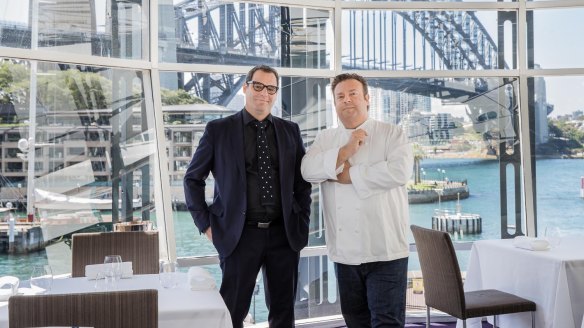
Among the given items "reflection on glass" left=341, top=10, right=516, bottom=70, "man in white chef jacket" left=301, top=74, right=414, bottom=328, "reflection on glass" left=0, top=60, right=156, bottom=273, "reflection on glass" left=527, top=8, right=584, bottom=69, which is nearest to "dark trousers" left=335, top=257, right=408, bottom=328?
"man in white chef jacket" left=301, top=74, right=414, bottom=328

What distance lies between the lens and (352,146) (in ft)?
9.99

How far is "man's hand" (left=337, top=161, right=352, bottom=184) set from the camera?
308cm

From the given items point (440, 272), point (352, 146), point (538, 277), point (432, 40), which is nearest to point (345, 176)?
point (352, 146)

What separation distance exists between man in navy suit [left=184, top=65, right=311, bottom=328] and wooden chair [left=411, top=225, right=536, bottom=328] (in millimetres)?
972

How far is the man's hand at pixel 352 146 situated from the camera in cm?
303

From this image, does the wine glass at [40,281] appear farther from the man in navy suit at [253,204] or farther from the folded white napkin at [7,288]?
the man in navy suit at [253,204]

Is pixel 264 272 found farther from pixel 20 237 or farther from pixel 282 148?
pixel 20 237

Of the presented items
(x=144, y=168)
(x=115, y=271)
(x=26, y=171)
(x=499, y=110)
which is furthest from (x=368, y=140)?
(x=499, y=110)

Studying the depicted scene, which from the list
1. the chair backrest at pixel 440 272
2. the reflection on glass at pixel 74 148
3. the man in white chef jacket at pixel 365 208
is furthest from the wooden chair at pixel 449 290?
the reflection on glass at pixel 74 148

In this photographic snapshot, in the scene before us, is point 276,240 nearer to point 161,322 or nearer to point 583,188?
point 161,322

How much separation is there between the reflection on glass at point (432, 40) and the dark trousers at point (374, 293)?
8.55ft

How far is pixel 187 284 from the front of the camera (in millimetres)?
2846

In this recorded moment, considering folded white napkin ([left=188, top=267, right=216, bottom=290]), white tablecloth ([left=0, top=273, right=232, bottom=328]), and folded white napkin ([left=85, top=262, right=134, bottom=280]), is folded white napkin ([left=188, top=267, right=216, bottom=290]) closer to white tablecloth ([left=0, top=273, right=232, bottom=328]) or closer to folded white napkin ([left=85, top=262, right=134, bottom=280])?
white tablecloth ([left=0, top=273, right=232, bottom=328])

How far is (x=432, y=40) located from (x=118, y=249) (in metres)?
3.17
